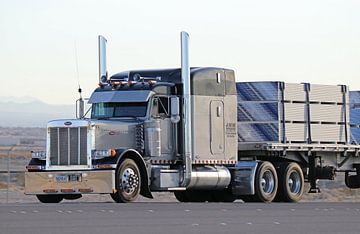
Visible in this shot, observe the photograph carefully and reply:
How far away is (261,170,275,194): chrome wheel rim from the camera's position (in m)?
33.5

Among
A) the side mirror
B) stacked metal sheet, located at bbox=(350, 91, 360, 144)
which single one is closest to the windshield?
the side mirror

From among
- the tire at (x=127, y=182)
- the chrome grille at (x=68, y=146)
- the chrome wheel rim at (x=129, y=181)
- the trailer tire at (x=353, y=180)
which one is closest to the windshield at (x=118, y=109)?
the chrome grille at (x=68, y=146)

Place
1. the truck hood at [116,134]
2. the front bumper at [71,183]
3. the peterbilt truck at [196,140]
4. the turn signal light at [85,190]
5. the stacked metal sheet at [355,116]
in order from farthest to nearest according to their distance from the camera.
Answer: the stacked metal sheet at [355,116] < the truck hood at [116,134] < the peterbilt truck at [196,140] < the turn signal light at [85,190] < the front bumper at [71,183]

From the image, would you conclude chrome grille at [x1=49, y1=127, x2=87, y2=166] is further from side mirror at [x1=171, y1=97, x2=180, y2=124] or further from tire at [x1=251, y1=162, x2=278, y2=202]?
tire at [x1=251, y1=162, x2=278, y2=202]

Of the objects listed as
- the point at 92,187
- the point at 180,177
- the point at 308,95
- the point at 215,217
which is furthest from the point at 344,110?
the point at 215,217

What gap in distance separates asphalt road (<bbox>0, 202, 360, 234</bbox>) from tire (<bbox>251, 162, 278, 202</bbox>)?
527 centimetres

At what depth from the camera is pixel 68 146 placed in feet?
98.2

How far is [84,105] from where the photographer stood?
32.1 metres

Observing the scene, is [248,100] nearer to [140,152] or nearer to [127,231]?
[140,152]

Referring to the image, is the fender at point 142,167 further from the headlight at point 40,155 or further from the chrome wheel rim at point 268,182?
the chrome wheel rim at point 268,182

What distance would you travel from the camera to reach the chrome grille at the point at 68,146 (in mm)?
29781

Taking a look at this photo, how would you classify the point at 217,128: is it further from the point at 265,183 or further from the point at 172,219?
the point at 172,219

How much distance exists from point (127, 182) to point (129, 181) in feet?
0.20

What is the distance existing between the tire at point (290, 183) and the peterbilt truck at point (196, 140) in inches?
1.1
